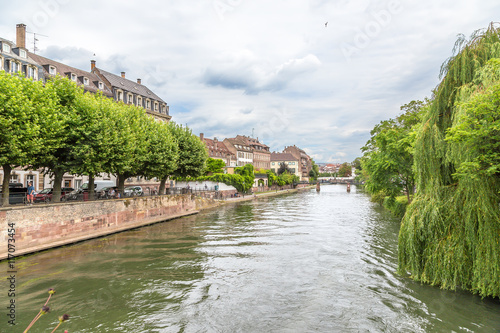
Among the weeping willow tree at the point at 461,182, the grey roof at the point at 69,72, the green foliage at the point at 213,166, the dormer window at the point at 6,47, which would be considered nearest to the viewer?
the weeping willow tree at the point at 461,182

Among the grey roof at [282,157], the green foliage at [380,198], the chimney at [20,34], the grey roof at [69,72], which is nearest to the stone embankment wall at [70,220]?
the grey roof at [69,72]

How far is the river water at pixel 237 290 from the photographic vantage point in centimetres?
1057

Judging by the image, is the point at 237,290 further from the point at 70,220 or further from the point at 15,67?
the point at 15,67

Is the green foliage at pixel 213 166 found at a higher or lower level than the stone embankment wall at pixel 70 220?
higher

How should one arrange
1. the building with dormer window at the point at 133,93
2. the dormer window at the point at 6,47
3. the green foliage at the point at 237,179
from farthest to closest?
the green foliage at the point at 237,179 → the building with dormer window at the point at 133,93 → the dormer window at the point at 6,47

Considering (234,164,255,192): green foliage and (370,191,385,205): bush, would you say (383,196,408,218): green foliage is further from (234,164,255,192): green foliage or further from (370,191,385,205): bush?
(234,164,255,192): green foliage

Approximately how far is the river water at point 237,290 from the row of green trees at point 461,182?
1.41 m

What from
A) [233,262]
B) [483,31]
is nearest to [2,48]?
[233,262]

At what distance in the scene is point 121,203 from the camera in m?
28.2

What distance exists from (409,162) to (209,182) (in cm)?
4301

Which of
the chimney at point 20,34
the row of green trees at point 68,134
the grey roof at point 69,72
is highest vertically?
the chimney at point 20,34

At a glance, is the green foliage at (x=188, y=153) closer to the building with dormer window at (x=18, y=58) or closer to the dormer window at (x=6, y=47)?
the building with dormer window at (x=18, y=58)

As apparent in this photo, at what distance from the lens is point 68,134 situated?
22641 mm

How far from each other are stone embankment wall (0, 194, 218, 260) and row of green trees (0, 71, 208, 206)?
1351mm
